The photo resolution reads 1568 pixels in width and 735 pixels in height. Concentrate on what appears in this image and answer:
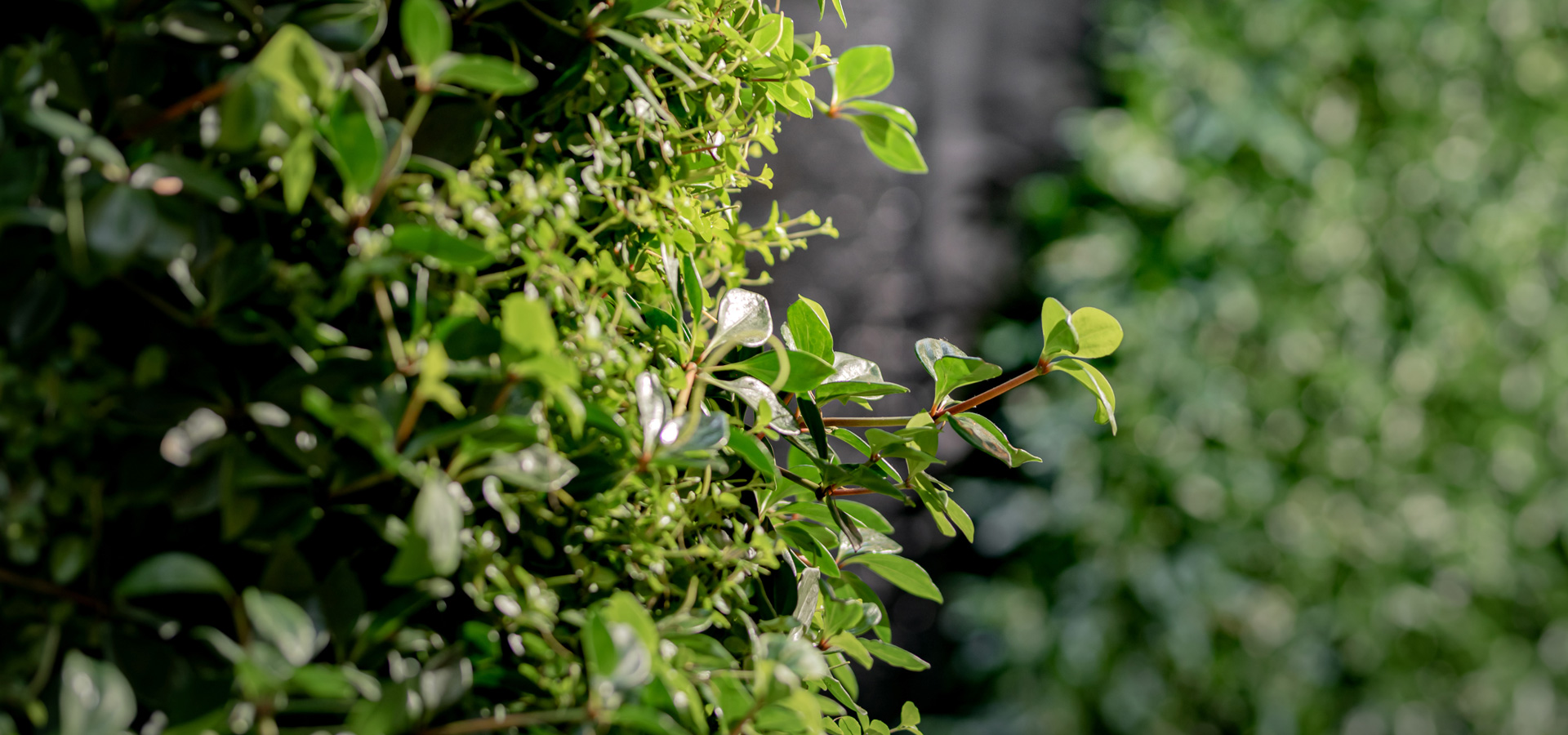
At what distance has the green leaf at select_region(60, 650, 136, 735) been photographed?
200 millimetres

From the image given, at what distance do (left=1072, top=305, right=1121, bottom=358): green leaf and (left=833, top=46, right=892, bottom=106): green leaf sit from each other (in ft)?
0.44

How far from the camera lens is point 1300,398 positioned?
142 centimetres

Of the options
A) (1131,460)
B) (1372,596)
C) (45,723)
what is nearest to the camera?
(45,723)

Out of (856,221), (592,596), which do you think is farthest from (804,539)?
(856,221)

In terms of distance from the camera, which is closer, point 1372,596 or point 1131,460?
point 1131,460

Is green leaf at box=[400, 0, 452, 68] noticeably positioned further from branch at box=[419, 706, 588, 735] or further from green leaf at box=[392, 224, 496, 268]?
branch at box=[419, 706, 588, 735]

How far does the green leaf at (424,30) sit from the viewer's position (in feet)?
0.72

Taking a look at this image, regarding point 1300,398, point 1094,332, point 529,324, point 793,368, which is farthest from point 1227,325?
point 529,324

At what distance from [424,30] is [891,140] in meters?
0.23

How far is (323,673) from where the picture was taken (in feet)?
0.70

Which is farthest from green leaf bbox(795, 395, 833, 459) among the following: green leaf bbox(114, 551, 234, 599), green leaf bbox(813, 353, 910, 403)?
green leaf bbox(114, 551, 234, 599)

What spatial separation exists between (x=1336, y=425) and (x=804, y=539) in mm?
1359

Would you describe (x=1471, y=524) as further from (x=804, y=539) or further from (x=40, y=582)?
(x=40, y=582)

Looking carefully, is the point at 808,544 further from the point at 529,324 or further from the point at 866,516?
the point at 529,324
